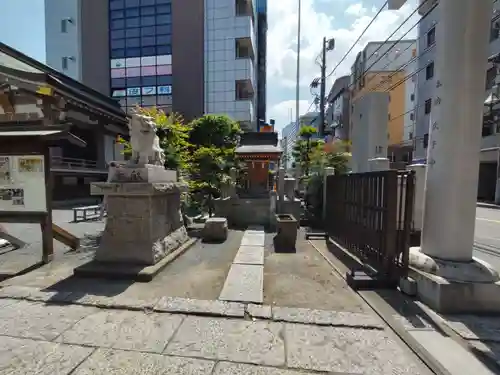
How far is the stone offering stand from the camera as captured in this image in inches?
190

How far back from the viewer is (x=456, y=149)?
12.5 feet

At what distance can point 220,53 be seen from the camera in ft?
81.7

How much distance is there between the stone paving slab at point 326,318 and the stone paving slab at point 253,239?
144 inches

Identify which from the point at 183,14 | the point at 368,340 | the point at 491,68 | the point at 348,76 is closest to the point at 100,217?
the point at 368,340

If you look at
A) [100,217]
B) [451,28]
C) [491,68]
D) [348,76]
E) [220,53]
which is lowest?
[100,217]

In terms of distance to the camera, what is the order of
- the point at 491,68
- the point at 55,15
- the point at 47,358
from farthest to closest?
the point at 55,15, the point at 491,68, the point at 47,358

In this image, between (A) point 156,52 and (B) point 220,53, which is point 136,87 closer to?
(A) point 156,52

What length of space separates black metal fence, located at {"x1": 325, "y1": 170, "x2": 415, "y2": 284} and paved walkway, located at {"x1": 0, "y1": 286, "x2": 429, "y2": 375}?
4.23 feet

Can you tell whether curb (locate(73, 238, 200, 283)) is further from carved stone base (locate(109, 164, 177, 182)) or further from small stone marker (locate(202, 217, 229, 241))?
small stone marker (locate(202, 217, 229, 241))

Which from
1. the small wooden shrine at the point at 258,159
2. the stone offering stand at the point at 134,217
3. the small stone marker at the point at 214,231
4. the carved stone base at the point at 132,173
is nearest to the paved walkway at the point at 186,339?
the stone offering stand at the point at 134,217

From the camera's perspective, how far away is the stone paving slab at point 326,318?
3200 millimetres

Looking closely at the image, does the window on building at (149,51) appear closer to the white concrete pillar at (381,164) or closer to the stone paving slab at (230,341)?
the white concrete pillar at (381,164)

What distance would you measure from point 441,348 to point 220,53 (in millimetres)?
26533

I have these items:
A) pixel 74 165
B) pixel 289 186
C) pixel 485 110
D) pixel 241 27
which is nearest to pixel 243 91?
pixel 241 27
